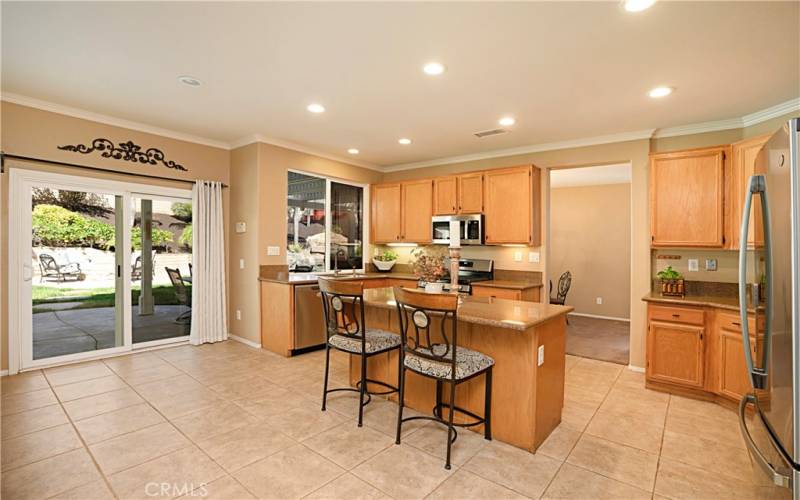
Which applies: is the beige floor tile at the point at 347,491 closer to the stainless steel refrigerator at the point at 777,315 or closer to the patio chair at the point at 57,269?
the stainless steel refrigerator at the point at 777,315

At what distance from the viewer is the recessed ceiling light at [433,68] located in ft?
9.29

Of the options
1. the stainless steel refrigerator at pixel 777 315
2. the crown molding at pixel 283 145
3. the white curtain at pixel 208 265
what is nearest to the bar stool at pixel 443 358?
the stainless steel refrigerator at pixel 777 315


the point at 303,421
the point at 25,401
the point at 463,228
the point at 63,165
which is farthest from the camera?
the point at 463,228

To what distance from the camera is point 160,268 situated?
192 inches

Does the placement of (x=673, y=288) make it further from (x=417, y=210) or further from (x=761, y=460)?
(x=417, y=210)

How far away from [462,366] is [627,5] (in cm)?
227

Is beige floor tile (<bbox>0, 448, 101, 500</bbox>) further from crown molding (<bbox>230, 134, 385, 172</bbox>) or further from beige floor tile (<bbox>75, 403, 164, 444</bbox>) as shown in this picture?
crown molding (<bbox>230, 134, 385, 172</bbox>)

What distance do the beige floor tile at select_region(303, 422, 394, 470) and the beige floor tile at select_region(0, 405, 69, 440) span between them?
1934 mm

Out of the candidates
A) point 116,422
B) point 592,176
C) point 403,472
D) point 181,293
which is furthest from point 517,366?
point 592,176

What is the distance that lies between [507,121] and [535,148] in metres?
1.12

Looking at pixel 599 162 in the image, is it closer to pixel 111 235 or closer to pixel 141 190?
pixel 141 190

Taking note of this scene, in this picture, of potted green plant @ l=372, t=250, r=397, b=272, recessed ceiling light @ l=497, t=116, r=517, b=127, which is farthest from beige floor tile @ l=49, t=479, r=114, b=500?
potted green plant @ l=372, t=250, r=397, b=272

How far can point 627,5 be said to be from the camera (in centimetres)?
212

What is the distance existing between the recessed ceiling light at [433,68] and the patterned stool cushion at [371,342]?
6.84 feet
